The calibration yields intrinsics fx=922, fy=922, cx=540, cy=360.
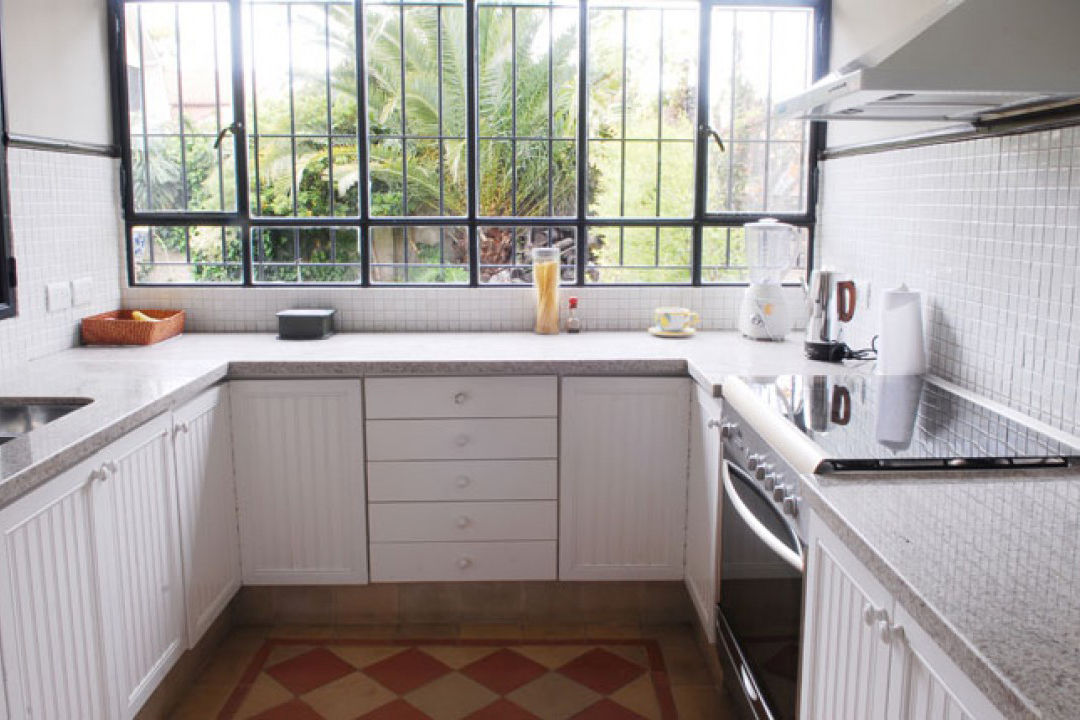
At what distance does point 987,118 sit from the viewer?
7.46ft

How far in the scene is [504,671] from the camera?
2820 millimetres

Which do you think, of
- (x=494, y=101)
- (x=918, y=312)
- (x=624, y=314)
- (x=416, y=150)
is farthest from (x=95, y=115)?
(x=416, y=150)

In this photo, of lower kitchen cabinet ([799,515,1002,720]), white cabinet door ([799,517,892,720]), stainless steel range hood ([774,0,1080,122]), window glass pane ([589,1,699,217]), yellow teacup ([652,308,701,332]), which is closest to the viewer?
lower kitchen cabinet ([799,515,1002,720])

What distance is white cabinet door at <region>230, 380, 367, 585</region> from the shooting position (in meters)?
2.90

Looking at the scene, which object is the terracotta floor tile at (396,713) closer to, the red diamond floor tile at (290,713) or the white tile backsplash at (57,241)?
the red diamond floor tile at (290,713)

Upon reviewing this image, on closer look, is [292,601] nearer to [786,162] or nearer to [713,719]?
[713,719]

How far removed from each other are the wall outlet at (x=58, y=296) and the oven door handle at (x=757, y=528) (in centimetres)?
217

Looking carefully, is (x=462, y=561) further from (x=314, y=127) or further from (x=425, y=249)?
(x=314, y=127)

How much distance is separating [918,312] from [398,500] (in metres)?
1.66

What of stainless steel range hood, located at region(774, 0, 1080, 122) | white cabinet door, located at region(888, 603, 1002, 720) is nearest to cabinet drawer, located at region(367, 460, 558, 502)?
stainless steel range hood, located at region(774, 0, 1080, 122)

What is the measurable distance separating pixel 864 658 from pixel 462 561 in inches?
69.9

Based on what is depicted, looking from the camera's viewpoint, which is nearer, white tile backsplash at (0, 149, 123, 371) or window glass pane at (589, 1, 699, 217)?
white tile backsplash at (0, 149, 123, 371)

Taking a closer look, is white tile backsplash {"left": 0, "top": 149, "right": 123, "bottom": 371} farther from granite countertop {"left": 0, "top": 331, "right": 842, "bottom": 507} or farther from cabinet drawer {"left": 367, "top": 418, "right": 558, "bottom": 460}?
cabinet drawer {"left": 367, "top": 418, "right": 558, "bottom": 460}

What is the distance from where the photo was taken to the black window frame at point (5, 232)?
269 centimetres
